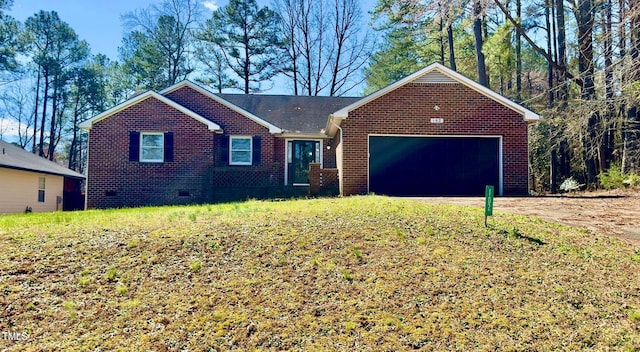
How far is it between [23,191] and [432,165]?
19198 millimetres

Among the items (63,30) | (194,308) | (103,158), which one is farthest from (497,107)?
(63,30)

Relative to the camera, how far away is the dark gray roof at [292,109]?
62.3ft

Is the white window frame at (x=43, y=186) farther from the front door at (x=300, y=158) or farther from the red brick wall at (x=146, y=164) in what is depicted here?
the front door at (x=300, y=158)

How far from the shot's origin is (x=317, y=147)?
710 inches

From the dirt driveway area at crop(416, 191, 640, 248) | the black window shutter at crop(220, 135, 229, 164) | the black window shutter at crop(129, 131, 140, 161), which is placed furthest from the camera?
the black window shutter at crop(220, 135, 229, 164)

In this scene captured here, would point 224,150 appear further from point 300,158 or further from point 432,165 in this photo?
point 432,165

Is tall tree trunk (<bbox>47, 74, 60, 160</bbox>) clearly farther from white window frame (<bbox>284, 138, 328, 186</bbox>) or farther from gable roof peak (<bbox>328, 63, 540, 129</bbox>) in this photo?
gable roof peak (<bbox>328, 63, 540, 129</bbox>)

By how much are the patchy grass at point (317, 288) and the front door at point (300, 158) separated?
36.0 feet

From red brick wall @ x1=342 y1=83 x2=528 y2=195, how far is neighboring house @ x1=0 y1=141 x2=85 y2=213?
15.4 meters

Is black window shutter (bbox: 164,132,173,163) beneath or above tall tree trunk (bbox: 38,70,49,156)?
beneath

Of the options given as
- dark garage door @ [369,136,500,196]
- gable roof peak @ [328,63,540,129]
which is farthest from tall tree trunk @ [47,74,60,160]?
dark garage door @ [369,136,500,196]

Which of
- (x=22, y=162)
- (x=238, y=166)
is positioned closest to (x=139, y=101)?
(x=238, y=166)

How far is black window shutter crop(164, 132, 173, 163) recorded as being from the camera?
15.2 m

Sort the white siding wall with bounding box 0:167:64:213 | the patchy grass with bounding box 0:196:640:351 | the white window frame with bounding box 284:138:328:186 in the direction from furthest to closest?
the white siding wall with bounding box 0:167:64:213 < the white window frame with bounding box 284:138:328:186 < the patchy grass with bounding box 0:196:640:351
